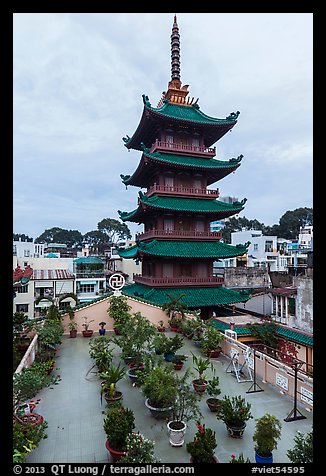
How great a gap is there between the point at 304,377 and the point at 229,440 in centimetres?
343

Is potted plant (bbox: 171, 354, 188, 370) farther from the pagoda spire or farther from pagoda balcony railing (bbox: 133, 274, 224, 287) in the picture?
the pagoda spire

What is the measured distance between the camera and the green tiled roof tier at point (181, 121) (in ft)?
74.4

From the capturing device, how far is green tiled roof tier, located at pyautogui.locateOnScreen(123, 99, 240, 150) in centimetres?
2269

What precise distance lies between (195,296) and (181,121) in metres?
14.2

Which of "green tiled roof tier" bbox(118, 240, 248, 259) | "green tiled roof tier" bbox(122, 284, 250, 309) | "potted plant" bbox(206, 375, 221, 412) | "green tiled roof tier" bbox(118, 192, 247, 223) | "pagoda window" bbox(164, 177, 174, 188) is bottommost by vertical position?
"potted plant" bbox(206, 375, 221, 412)

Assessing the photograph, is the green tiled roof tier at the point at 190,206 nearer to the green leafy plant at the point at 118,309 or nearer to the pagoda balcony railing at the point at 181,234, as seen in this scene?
the pagoda balcony railing at the point at 181,234

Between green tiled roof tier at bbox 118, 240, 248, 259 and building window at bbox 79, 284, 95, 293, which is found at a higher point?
green tiled roof tier at bbox 118, 240, 248, 259

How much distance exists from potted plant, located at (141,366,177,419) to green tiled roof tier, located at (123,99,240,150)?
1941 cm

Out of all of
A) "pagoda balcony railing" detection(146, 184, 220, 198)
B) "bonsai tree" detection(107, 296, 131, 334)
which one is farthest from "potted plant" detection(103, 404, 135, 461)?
"pagoda balcony railing" detection(146, 184, 220, 198)

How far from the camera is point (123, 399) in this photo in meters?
9.84

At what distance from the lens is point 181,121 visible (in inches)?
917

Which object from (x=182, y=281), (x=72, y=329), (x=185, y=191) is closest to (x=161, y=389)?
(x=72, y=329)

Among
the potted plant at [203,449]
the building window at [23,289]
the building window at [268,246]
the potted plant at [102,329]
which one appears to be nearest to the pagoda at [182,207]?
the potted plant at [102,329]
